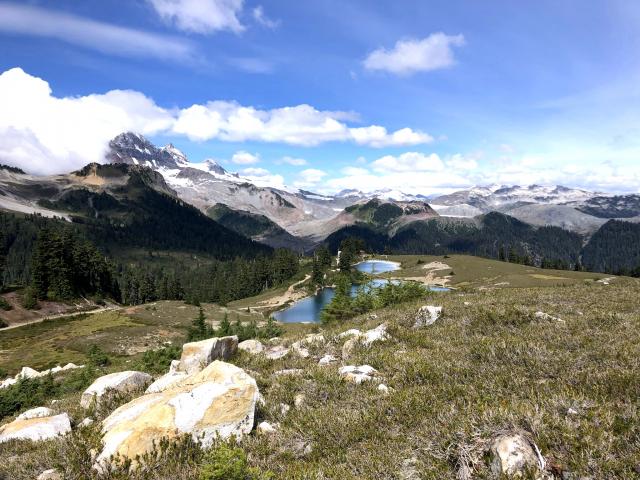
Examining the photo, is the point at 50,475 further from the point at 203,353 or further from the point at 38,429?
the point at 203,353

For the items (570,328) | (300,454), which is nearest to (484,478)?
(300,454)

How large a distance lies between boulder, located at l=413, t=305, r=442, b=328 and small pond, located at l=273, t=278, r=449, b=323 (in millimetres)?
99224

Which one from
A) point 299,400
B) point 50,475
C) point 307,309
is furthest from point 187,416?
point 307,309

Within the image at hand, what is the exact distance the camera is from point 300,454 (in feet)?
26.0

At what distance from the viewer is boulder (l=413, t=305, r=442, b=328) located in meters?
19.3

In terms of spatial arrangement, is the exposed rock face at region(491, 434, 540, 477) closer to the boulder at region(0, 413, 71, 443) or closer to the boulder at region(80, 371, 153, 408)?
the boulder at region(0, 413, 71, 443)

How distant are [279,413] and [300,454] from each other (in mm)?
2071

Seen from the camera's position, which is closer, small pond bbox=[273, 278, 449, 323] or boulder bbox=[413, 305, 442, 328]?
boulder bbox=[413, 305, 442, 328]

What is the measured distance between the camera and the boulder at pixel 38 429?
1058cm

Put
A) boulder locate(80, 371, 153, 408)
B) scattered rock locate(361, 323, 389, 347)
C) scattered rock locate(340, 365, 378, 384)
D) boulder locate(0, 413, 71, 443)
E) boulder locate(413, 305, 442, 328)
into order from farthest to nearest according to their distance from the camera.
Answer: boulder locate(413, 305, 442, 328), scattered rock locate(361, 323, 389, 347), boulder locate(80, 371, 153, 408), scattered rock locate(340, 365, 378, 384), boulder locate(0, 413, 71, 443)

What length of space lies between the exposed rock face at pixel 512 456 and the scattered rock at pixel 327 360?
9365mm

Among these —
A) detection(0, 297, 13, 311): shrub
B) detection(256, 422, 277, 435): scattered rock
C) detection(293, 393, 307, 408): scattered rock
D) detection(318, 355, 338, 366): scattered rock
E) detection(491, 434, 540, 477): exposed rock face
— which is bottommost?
detection(0, 297, 13, 311): shrub

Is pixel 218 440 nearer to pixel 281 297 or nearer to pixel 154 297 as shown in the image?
pixel 281 297

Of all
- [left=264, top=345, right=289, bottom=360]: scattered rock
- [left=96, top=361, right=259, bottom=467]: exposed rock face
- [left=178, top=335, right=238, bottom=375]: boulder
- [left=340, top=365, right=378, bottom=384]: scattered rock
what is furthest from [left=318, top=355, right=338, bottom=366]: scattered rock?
[left=96, top=361, right=259, bottom=467]: exposed rock face
